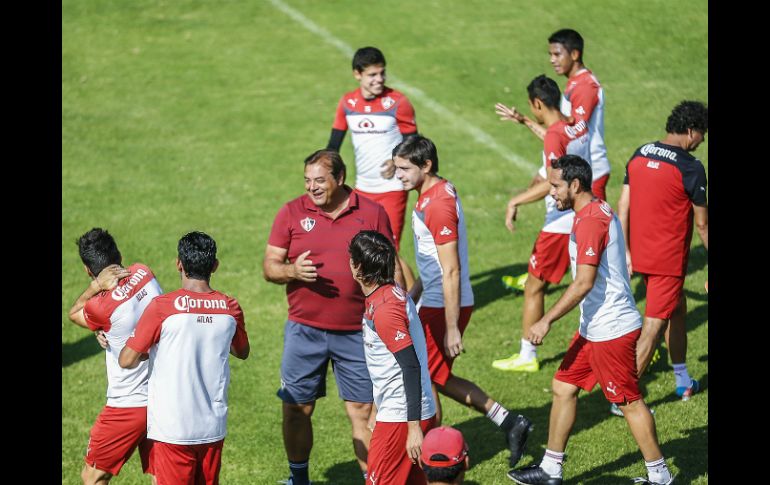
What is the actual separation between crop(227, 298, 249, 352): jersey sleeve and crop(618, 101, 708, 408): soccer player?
13.1 feet

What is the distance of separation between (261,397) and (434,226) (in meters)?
2.95

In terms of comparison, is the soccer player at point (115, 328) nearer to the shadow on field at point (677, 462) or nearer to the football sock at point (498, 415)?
the football sock at point (498, 415)

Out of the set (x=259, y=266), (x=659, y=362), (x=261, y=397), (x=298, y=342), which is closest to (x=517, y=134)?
(x=259, y=266)

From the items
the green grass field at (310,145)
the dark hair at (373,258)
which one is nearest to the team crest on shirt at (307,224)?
the dark hair at (373,258)

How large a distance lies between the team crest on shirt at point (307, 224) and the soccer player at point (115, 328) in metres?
1.24

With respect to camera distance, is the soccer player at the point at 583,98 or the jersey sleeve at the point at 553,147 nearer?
the jersey sleeve at the point at 553,147

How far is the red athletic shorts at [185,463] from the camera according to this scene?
6.53 meters

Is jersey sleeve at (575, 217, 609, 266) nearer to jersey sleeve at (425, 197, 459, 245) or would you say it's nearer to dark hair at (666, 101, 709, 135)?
jersey sleeve at (425, 197, 459, 245)

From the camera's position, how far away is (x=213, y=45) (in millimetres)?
21875

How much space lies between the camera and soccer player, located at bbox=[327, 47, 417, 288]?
450 inches

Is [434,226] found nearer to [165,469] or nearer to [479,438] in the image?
[479,438]

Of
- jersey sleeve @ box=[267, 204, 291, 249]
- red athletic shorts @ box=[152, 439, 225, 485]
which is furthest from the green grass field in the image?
jersey sleeve @ box=[267, 204, 291, 249]

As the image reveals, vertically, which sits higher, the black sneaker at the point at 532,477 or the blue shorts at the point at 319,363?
the blue shorts at the point at 319,363

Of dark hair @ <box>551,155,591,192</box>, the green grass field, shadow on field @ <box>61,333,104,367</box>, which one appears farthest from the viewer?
shadow on field @ <box>61,333,104,367</box>
